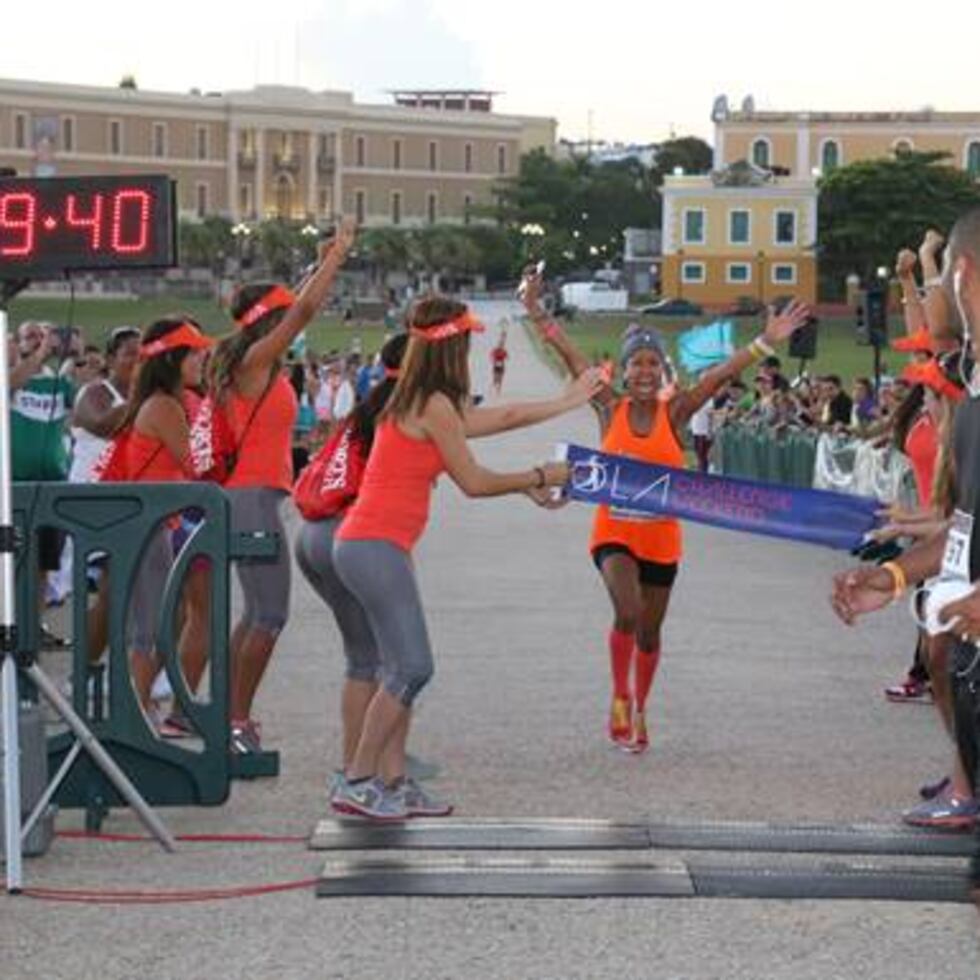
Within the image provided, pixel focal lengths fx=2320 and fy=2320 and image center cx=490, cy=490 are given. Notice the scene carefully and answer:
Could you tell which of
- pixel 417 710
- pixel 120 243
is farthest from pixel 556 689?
pixel 120 243

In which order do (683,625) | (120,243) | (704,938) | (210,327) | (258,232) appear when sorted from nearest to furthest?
1. (704,938)
2. (120,243)
3. (683,625)
4. (210,327)
5. (258,232)

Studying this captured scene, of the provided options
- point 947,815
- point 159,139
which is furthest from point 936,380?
point 159,139

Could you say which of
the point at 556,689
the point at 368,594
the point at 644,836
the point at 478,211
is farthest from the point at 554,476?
the point at 478,211

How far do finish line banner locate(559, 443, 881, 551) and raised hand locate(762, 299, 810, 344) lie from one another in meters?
0.66

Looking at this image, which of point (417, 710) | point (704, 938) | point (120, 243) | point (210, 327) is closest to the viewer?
point (704, 938)

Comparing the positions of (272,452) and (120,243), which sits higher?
(120,243)

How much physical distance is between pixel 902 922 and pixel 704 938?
66cm

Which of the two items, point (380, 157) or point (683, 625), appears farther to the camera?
point (380, 157)

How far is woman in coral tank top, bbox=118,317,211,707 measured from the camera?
984 centimetres

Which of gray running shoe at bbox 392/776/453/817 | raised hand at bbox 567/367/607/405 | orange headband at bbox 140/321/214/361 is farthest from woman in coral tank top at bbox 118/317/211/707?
raised hand at bbox 567/367/607/405

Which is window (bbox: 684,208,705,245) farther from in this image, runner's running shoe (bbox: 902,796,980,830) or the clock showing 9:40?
the clock showing 9:40

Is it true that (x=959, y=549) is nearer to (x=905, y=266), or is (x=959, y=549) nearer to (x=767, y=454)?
(x=905, y=266)

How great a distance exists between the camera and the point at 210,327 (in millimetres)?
83875

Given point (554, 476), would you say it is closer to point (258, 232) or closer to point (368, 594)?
point (368, 594)
